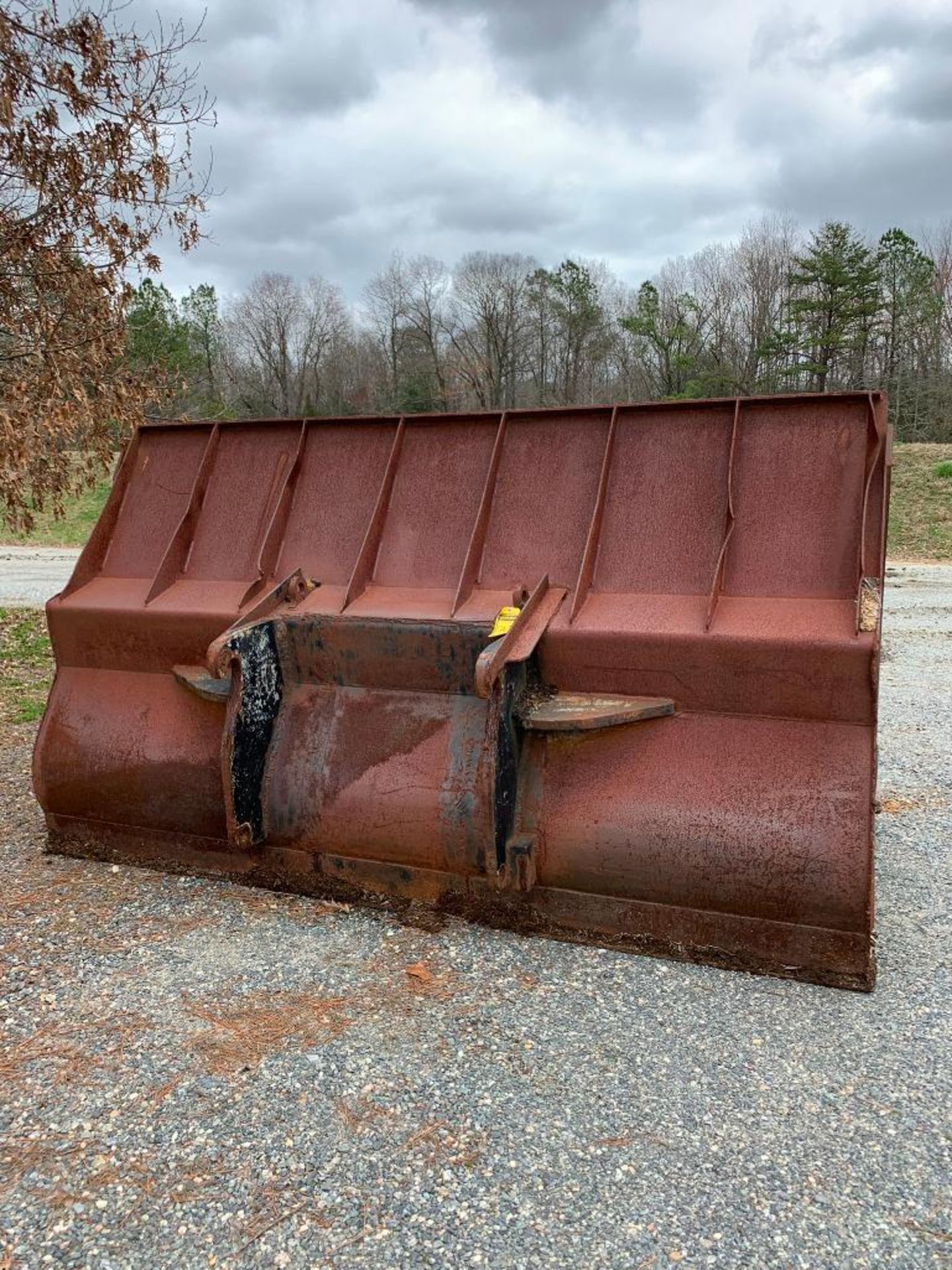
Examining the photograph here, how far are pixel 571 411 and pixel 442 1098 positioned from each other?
8.49ft

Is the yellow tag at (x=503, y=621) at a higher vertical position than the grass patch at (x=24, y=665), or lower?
higher

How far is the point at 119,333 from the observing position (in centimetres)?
628

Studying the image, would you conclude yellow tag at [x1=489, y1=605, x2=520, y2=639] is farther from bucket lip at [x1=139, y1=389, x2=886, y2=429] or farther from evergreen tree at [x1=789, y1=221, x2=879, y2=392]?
evergreen tree at [x1=789, y1=221, x2=879, y2=392]

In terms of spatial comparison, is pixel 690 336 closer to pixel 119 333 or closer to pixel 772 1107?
pixel 119 333

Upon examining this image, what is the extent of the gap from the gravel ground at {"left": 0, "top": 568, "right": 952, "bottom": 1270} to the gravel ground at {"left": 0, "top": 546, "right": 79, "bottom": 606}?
25.8ft

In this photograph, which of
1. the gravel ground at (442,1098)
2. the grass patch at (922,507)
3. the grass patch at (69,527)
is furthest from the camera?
the grass patch at (69,527)

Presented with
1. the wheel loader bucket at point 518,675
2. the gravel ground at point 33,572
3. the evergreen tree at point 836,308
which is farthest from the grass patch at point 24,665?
the evergreen tree at point 836,308

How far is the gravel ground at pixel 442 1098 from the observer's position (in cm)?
190

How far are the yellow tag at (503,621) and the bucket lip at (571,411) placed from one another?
784 millimetres

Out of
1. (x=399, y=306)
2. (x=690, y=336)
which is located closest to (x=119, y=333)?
(x=690, y=336)

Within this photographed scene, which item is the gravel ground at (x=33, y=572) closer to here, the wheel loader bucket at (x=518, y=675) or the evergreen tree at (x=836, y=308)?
the wheel loader bucket at (x=518, y=675)

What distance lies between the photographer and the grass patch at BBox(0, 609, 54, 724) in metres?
Result: 6.57

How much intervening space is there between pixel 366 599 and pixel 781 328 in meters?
36.5

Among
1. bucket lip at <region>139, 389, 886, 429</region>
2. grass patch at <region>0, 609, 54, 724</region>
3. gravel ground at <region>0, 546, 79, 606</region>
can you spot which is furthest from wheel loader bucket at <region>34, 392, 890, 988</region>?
gravel ground at <region>0, 546, 79, 606</region>
